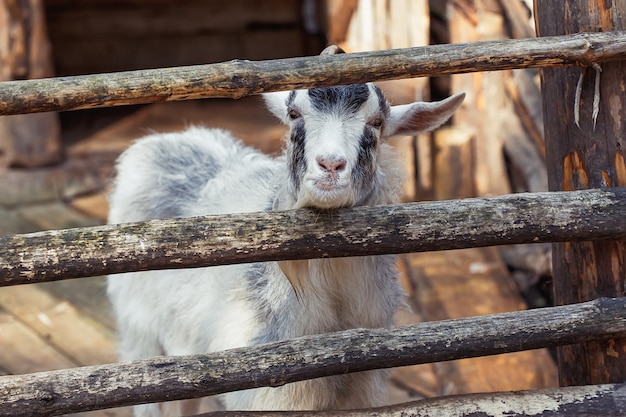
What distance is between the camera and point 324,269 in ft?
10.7

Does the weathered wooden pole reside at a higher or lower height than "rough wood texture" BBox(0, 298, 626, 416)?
higher

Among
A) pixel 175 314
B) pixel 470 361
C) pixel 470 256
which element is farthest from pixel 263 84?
pixel 470 256

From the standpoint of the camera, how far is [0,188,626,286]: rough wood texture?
2662mm

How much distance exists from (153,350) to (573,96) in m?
2.49

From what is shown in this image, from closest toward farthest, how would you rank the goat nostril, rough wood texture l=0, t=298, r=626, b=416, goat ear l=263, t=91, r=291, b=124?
rough wood texture l=0, t=298, r=626, b=416 < the goat nostril < goat ear l=263, t=91, r=291, b=124

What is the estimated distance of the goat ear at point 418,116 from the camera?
3.38 metres

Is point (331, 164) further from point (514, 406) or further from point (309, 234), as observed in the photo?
point (514, 406)

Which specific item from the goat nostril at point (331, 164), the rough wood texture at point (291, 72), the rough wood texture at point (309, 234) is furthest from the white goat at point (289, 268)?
the rough wood texture at point (291, 72)

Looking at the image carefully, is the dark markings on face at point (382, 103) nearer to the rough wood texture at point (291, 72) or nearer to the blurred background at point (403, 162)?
the rough wood texture at point (291, 72)

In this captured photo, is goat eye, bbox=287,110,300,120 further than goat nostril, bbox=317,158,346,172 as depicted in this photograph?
Yes

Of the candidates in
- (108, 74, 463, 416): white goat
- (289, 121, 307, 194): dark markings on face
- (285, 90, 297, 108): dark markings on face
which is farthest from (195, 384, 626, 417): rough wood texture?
(285, 90, 297, 108): dark markings on face

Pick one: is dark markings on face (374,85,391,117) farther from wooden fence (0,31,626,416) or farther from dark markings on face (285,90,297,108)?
wooden fence (0,31,626,416)

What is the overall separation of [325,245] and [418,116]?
2.86 ft

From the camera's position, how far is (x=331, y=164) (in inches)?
111
